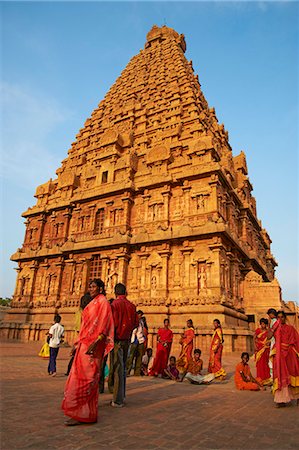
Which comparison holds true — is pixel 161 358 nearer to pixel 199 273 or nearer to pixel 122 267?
pixel 199 273

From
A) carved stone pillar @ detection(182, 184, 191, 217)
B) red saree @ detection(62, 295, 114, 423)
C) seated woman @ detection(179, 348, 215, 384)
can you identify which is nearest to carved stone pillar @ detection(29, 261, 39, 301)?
carved stone pillar @ detection(182, 184, 191, 217)

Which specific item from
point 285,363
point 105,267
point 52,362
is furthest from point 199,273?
point 285,363

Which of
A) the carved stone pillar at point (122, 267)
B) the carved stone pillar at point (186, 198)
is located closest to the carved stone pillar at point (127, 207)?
the carved stone pillar at point (122, 267)

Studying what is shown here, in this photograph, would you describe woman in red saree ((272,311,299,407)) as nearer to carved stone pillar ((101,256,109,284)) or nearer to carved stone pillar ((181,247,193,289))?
carved stone pillar ((181,247,193,289))

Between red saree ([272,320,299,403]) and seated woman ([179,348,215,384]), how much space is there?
2.57 m

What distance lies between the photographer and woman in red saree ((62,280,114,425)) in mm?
4199

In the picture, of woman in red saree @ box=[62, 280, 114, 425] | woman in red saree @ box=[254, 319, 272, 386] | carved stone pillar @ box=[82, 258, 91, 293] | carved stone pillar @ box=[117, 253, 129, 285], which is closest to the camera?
woman in red saree @ box=[62, 280, 114, 425]

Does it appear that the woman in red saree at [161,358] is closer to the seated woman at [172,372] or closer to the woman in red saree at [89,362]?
the seated woman at [172,372]

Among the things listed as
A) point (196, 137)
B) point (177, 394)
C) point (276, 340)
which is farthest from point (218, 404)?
point (196, 137)

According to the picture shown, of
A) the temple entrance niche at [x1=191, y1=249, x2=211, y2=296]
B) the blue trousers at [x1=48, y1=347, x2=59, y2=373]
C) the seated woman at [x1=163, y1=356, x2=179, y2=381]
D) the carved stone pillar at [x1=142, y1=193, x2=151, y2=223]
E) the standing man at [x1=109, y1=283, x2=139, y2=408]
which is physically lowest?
the seated woman at [x1=163, y1=356, x2=179, y2=381]

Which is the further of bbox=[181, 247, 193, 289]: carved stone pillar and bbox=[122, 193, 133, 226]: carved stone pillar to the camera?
bbox=[122, 193, 133, 226]: carved stone pillar

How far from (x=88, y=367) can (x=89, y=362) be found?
2.6 inches

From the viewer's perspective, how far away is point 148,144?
26125 mm

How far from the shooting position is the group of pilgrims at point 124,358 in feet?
14.5
